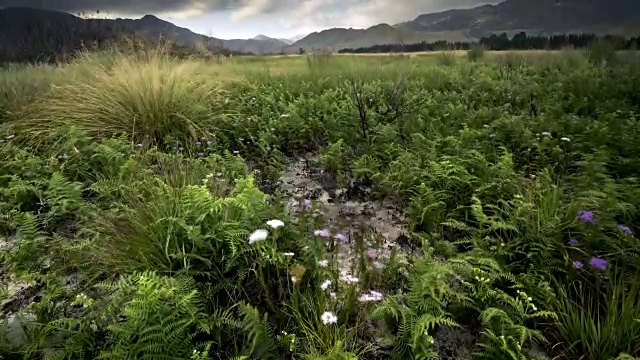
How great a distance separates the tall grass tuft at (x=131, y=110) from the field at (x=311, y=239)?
0.04 meters

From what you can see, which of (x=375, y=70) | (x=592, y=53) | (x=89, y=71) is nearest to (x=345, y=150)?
(x=89, y=71)

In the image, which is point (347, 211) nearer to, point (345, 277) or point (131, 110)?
point (345, 277)

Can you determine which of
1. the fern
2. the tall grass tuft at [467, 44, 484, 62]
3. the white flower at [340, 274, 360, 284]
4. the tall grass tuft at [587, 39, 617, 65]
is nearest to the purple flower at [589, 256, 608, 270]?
the white flower at [340, 274, 360, 284]

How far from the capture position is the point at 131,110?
5824mm

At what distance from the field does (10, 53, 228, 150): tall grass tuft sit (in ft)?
0.12

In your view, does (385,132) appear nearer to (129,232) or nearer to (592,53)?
(129,232)

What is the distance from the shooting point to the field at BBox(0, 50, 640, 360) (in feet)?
7.48

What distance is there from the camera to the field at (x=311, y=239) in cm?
228

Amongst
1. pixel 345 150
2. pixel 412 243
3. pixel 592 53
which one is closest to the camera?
pixel 412 243

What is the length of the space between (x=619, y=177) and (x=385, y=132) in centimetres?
257

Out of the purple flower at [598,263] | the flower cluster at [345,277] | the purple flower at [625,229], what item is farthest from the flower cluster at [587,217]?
the flower cluster at [345,277]

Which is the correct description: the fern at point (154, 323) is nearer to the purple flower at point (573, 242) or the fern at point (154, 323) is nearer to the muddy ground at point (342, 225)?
the muddy ground at point (342, 225)

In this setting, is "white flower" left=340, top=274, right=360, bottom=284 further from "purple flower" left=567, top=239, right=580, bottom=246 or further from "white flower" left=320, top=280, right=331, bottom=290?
"purple flower" left=567, top=239, right=580, bottom=246

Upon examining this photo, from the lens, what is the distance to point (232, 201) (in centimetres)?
273
